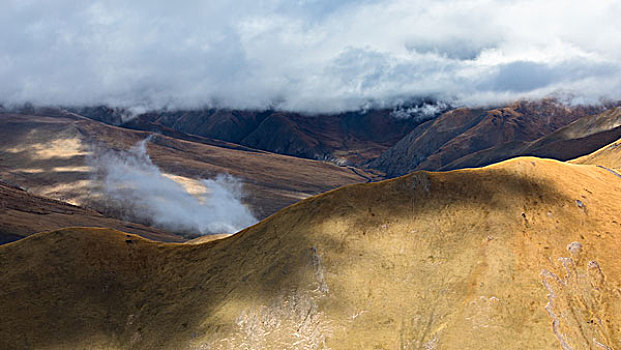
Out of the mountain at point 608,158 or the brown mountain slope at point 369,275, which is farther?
the mountain at point 608,158

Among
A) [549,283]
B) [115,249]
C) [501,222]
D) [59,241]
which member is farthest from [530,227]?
[59,241]

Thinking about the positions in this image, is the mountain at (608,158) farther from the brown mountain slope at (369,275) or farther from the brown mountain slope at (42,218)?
the brown mountain slope at (42,218)

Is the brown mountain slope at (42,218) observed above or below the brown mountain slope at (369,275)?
below

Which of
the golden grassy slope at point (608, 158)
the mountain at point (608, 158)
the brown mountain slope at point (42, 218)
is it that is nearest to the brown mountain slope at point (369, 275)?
the brown mountain slope at point (42, 218)

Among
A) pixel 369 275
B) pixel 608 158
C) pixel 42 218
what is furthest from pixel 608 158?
pixel 42 218

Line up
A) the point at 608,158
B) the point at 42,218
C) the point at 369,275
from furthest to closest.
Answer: the point at 608,158 → the point at 42,218 → the point at 369,275

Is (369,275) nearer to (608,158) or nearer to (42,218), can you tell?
(42,218)
